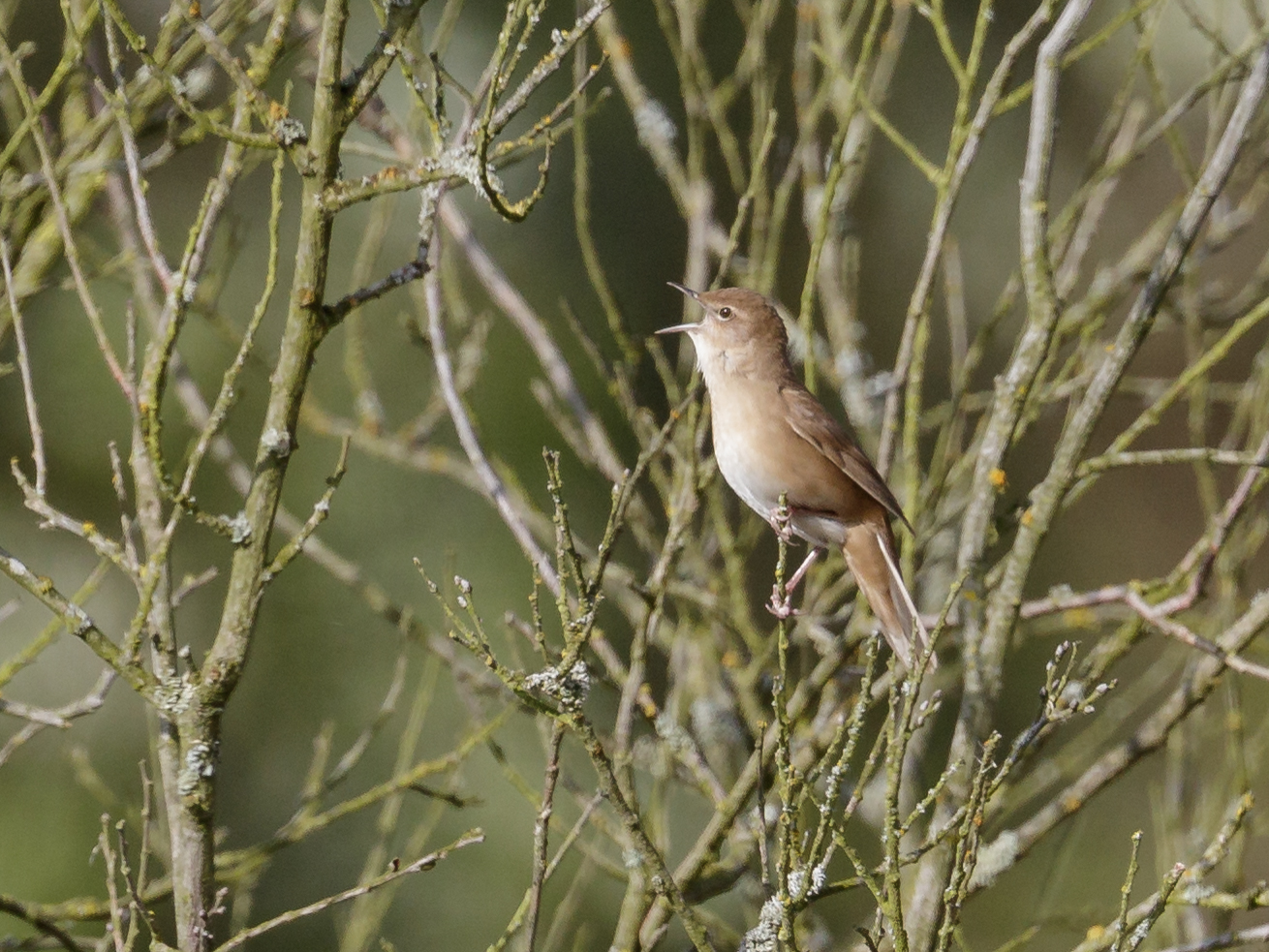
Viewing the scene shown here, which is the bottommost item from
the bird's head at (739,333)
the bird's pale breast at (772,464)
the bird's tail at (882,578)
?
the bird's tail at (882,578)

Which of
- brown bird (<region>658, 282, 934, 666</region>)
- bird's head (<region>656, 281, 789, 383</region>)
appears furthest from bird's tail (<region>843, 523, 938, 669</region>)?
bird's head (<region>656, 281, 789, 383</region>)

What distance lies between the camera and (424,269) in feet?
7.47

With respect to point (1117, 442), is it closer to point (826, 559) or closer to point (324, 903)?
point (826, 559)

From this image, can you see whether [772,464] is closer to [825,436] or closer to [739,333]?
[825,436]

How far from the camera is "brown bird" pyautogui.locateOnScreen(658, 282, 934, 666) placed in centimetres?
345

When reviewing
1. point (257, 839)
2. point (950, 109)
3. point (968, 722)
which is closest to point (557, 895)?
point (257, 839)

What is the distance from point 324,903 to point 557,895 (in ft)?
16.5

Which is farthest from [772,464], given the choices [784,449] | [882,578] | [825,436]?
[882,578]

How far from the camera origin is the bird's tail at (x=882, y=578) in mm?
3352

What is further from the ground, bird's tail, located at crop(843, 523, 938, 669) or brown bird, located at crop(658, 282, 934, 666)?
brown bird, located at crop(658, 282, 934, 666)

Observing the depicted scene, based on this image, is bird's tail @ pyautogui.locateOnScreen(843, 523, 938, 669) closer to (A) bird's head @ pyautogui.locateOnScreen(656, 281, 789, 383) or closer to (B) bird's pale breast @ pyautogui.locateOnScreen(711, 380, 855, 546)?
(B) bird's pale breast @ pyautogui.locateOnScreen(711, 380, 855, 546)

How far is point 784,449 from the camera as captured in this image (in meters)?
3.51

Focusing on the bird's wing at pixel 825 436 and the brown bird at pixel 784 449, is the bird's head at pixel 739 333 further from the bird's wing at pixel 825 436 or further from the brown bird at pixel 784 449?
the bird's wing at pixel 825 436

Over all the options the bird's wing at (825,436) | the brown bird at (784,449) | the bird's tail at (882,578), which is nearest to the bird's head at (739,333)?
the brown bird at (784,449)
